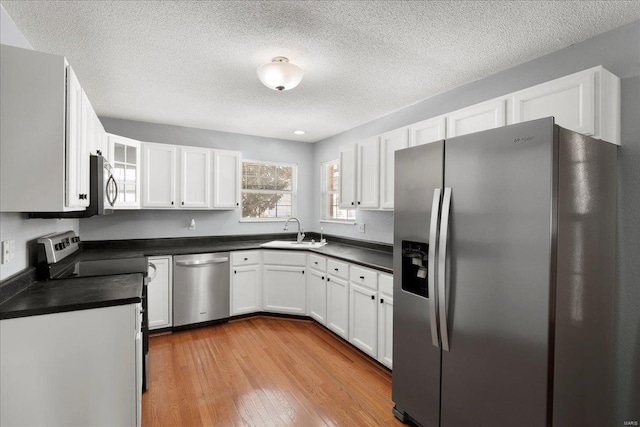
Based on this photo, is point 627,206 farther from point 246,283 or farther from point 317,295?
point 246,283

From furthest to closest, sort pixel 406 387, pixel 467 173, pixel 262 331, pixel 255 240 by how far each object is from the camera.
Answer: pixel 255 240, pixel 262 331, pixel 406 387, pixel 467 173

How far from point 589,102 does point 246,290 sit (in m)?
3.67

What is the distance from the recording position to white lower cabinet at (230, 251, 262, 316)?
13.1ft

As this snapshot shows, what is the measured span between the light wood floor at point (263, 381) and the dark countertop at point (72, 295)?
93 centimetres

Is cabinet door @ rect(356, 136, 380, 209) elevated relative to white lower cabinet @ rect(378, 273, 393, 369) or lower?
elevated

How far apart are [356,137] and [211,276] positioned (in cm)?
250

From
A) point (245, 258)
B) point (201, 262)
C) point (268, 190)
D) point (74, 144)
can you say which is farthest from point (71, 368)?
point (268, 190)

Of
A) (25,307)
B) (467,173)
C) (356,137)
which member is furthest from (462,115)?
(25,307)

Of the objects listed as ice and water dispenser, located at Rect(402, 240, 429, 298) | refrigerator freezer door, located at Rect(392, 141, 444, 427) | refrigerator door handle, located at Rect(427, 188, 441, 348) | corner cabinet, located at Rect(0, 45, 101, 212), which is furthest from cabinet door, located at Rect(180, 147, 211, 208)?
refrigerator door handle, located at Rect(427, 188, 441, 348)

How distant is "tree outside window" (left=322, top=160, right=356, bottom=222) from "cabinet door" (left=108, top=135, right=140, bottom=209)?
2485mm

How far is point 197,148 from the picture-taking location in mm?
4082

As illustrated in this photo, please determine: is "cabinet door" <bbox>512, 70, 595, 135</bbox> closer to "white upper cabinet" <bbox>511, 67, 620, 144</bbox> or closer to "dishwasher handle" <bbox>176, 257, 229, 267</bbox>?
"white upper cabinet" <bbox>511, 67, 620, 144</bbox>

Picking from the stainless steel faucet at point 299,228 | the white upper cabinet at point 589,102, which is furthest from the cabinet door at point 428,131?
the stainless steel faucet at point 299,228

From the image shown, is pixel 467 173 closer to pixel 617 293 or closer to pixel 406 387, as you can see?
pixel 617 293
